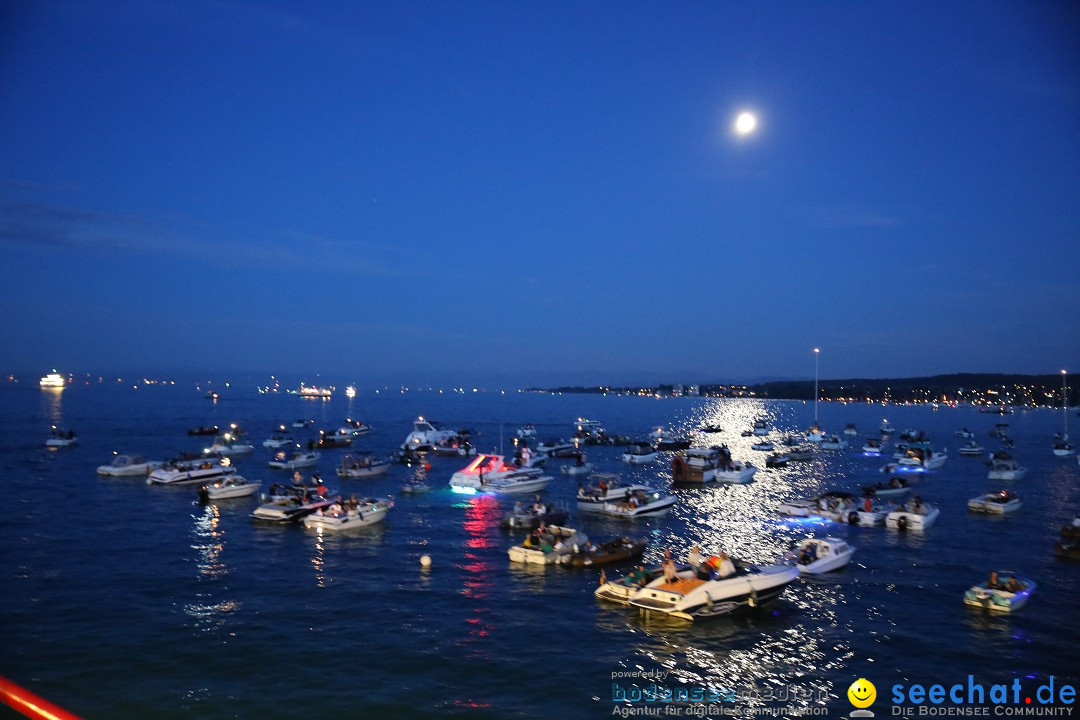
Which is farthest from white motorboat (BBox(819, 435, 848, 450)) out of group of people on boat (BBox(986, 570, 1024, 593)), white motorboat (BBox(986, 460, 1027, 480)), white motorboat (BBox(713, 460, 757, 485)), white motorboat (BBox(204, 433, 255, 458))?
group of people on boat (BBox(986, 570, 1024, 593))

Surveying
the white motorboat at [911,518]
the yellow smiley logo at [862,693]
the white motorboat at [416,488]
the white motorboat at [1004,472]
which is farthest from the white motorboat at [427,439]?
the yellow smiley logo at [862,693]

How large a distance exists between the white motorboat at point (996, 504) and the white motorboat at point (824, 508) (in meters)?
8.14

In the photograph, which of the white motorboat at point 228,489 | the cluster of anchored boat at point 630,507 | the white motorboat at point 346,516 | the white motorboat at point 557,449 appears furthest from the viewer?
the white motorboat at point 557,449

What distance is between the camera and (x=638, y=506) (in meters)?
42.3

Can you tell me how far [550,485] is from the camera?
5725cm

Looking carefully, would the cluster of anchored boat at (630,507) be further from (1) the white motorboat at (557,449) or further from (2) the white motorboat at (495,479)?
(1) the white motorboat at (557,449)

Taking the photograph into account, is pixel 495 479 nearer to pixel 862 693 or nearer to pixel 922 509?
pixel 922 509

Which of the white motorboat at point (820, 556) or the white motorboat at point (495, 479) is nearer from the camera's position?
the white motorboat at point (820, 556)

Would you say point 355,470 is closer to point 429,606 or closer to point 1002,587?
point 429,606

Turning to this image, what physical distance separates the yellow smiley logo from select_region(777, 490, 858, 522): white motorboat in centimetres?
2343

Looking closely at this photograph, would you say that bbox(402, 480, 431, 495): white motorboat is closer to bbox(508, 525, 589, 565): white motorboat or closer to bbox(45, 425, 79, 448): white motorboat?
bbox(508, 525, 589, 565): white motorboat

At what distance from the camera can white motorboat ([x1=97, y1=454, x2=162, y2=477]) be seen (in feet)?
180

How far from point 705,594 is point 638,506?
1916cm

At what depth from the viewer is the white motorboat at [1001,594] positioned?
24.2 meters
